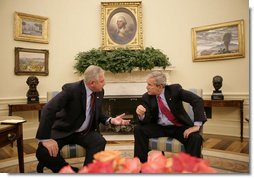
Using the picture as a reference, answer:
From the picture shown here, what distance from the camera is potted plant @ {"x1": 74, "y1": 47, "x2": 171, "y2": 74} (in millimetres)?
3830

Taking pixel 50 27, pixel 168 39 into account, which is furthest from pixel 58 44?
pixel 168 39

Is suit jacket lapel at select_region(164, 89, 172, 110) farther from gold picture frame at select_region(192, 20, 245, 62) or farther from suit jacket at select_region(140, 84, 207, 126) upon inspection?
gold picture frame at select_region(192, 20, 245, 62)

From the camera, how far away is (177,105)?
233 centimetres

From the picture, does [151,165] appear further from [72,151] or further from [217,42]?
[217,42]

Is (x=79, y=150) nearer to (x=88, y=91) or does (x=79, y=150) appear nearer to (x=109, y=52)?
(x=88, y=91)

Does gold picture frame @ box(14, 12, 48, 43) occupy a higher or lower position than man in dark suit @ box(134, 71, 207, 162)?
higher

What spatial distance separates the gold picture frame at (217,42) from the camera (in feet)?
8.49

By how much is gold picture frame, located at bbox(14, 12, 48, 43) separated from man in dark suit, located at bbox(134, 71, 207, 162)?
141cm

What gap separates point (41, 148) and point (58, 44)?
1443mm

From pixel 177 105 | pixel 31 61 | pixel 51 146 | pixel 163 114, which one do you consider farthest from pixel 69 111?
pixel 31 61

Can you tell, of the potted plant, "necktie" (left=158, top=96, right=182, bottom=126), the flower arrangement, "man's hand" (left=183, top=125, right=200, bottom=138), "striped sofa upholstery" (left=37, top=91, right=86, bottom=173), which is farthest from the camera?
the potted plant

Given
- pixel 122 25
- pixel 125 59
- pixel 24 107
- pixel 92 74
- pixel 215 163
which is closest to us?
pixel 92 74

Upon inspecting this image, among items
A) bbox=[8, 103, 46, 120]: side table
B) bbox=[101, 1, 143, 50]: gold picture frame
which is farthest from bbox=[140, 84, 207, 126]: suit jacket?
bbox=[101, 1, 143, 50]: gold picture frame

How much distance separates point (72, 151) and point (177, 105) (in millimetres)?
1040
